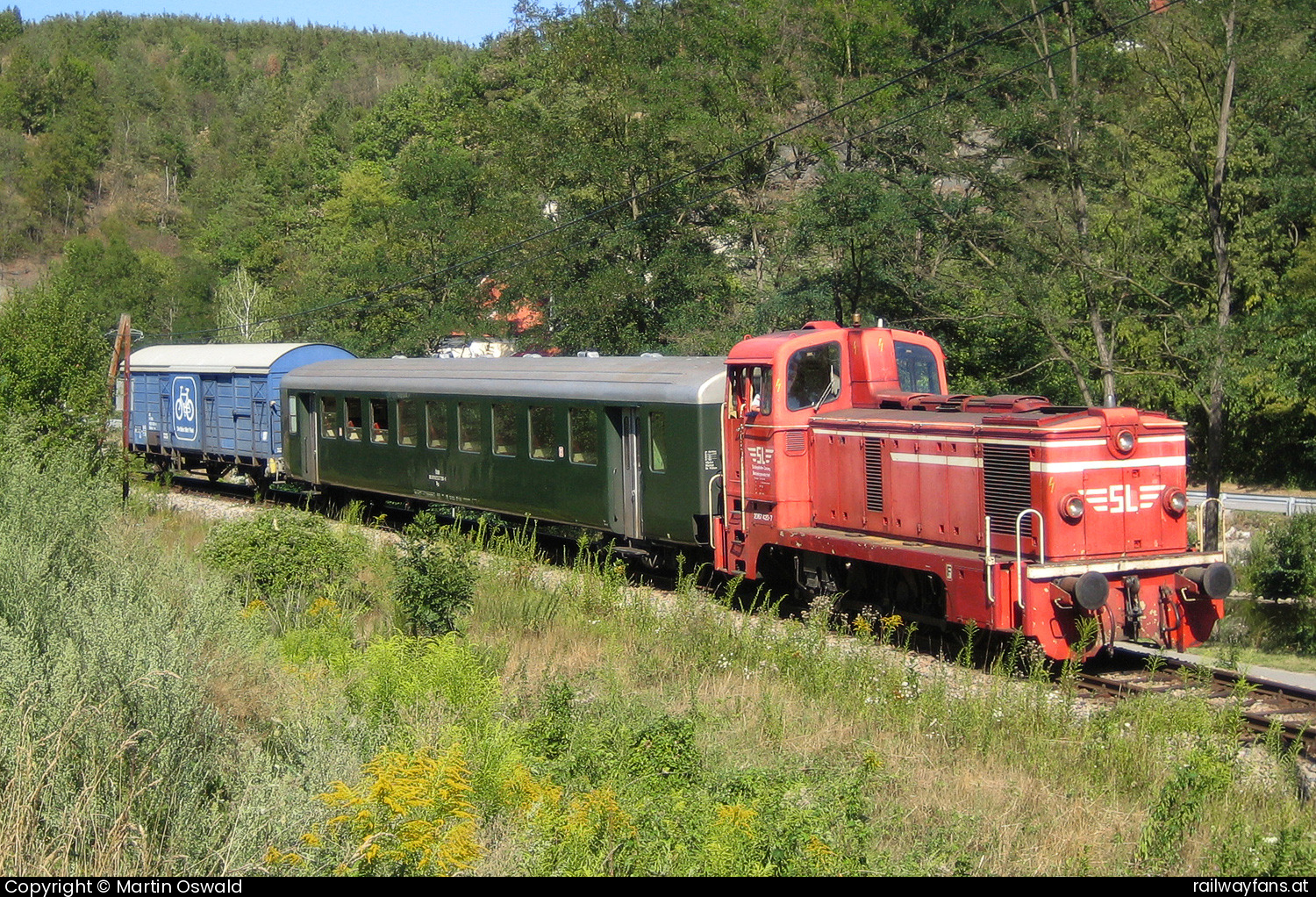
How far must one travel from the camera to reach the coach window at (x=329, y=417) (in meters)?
21.6

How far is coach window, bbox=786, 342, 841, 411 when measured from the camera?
12648 millimetres

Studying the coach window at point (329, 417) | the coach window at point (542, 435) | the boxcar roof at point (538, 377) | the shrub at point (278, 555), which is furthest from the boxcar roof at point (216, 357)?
the shrub at point (278, 555)

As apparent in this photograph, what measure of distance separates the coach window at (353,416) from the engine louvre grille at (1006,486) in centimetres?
1345

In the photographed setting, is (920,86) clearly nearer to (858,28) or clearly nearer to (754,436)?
(858,28)

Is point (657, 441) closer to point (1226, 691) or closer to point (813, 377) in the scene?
point (813, 377)

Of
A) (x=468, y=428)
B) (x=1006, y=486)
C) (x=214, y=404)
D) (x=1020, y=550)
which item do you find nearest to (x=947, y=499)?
(x=1006, y=486)

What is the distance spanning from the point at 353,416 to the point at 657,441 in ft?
28.7

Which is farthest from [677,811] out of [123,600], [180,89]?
[180,89]

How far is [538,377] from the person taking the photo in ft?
55.1

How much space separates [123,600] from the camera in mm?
7590

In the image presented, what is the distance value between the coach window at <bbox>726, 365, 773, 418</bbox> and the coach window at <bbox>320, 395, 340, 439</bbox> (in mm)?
10828

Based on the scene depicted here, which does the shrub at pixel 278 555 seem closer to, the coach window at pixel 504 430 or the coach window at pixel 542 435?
the coach window at pixel 542 435

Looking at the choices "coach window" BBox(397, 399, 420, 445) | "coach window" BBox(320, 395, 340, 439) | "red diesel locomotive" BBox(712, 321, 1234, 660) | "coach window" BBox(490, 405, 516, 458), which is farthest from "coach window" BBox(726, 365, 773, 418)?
"coach window" BBox(320, 395, 340, 439)

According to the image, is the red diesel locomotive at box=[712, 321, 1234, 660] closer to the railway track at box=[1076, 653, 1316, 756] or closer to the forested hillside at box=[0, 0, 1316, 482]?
the railway track at box=[1076, 653, 1316, 756]
